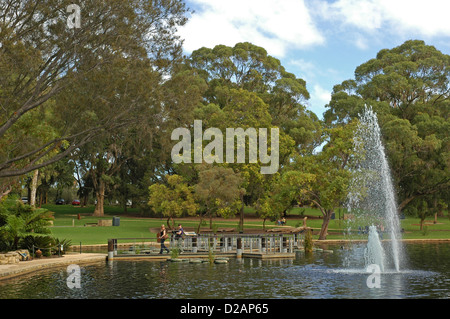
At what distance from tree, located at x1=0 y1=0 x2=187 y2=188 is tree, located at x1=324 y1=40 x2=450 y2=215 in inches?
1405

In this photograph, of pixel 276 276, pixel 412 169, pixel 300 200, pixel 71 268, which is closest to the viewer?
pixel 276 276

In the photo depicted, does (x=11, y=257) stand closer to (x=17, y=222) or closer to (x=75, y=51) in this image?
(x=17, y=222)

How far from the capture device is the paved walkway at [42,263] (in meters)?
22.7

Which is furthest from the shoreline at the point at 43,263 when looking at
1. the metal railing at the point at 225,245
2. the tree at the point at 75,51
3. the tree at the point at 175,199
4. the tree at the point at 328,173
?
the tree at the point at 175,199

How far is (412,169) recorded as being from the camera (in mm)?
56875

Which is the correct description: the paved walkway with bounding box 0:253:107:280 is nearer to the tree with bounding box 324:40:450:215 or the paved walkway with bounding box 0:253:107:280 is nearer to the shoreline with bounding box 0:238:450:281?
the shoreline with bounding box 0:238:450:281

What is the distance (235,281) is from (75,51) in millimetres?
12536

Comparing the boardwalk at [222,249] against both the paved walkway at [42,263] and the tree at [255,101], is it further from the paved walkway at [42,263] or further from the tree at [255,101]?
the tree at [255,101]

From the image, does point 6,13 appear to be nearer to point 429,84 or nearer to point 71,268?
point 71,268

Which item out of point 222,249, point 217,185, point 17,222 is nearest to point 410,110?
point 217,185

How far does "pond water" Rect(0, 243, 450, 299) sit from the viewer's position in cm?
1819

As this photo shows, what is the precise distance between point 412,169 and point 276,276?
39.0 m

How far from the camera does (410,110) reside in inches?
2448
